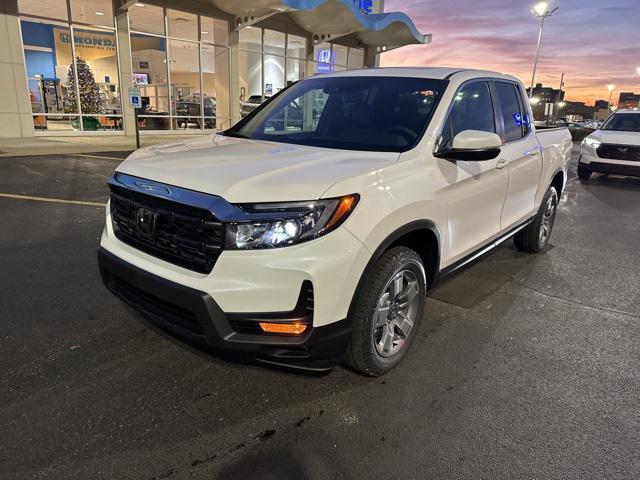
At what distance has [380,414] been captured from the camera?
2.75 m

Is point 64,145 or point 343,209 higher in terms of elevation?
point 343,209

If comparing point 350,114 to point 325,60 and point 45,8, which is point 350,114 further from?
point 325,60

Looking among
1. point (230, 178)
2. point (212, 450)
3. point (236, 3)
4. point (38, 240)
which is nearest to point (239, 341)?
point (212, 450)

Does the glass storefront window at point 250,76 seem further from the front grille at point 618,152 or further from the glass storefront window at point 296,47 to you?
the front grille at point 618,152

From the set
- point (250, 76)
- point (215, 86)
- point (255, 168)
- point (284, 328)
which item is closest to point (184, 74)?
point (215, 86)

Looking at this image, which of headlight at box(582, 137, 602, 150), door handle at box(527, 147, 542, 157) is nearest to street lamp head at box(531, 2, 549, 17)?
headlight at box(582, 137, 602, 150)

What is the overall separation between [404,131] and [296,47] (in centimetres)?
2366

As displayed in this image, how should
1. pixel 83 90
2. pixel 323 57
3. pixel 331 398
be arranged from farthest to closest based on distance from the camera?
pixel 323 57 < pixel 83 90 < pixel 331 398

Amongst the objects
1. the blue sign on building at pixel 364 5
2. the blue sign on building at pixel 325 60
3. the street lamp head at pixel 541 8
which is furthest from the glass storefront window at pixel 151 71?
the street lamp head at pixel 541 8

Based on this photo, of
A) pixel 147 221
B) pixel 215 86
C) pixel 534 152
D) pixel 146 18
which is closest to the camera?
pixel 147 221

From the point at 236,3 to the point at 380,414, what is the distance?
19.8m

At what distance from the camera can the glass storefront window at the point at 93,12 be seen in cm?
1691

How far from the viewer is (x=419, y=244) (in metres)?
3.33

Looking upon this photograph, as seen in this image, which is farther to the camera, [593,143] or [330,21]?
[330,21]
